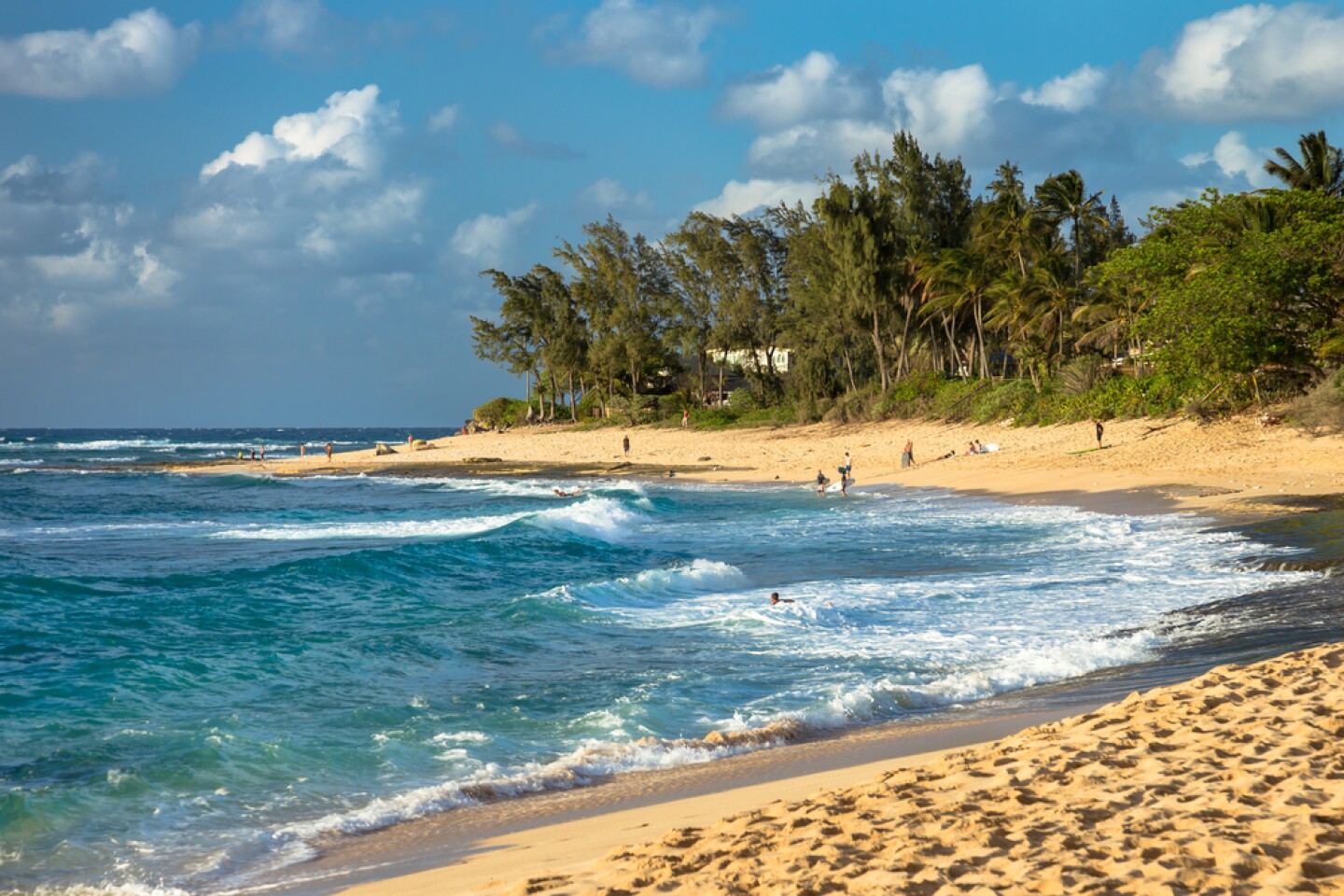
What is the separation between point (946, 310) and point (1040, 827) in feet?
164

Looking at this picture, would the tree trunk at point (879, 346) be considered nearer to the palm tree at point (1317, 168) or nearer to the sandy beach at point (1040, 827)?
the palm tree at point (1317, 168)

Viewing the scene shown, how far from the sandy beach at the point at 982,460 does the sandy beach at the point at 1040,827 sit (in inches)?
654

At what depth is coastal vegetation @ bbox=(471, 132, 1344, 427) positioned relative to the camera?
2945 cm

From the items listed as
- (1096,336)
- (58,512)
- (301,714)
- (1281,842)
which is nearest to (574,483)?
(58,512)

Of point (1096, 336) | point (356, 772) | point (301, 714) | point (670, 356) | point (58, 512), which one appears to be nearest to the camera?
point (356, 772)

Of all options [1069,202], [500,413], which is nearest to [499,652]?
[1069,202]

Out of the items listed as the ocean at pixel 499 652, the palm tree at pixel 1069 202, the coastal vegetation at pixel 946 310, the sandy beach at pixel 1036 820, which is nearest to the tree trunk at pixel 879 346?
the coastal vegetation at pixel 946 310

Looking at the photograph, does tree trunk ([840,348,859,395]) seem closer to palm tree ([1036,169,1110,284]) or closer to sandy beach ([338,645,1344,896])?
palm tree ([1036,169,1110,284])

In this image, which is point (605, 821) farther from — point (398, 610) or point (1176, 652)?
point (398, 610)

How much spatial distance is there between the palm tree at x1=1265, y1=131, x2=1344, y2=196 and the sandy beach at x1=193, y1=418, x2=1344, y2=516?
11.7 meters

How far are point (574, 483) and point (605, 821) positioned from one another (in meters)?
35.7

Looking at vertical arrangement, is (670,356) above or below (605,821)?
above

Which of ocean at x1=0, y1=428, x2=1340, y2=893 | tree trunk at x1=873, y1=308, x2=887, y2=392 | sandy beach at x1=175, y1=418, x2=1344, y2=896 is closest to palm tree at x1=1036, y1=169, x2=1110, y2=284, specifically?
tree trunk at x1=873, y1=308, x2=887, y2=392

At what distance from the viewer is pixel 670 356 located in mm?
72812
